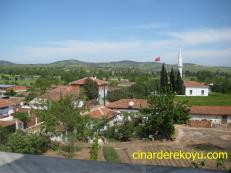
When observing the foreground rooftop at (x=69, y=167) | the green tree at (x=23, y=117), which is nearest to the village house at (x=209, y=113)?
the green tree at (x=23, y=117)

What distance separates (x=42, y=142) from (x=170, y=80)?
21.0 metres

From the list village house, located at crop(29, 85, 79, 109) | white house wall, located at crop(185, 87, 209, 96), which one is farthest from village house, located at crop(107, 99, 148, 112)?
white house wall, located at crop(185, 87, 209, 96)

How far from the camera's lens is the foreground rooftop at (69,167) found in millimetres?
911

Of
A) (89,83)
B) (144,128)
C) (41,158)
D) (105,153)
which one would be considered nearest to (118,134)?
(144,128)

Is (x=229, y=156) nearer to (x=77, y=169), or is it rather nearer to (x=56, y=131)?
(x=56, y=131)

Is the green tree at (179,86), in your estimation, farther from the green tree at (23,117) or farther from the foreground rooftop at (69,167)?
the foreground rooftop at (69,167)

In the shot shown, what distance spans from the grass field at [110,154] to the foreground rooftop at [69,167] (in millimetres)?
7446

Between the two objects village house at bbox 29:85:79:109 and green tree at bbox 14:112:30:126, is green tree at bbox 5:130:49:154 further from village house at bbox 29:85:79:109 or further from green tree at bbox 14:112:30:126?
green tree at bbox 14:112:30:126

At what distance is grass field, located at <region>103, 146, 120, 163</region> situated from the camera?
838cm

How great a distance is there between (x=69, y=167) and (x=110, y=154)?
332 inches

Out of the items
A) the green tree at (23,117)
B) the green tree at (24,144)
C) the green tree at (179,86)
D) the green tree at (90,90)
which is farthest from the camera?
the green tree at (179,86)

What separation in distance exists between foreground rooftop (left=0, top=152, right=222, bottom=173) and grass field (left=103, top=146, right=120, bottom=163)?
7.45 meters

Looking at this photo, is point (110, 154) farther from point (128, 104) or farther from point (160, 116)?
point (128, 104)

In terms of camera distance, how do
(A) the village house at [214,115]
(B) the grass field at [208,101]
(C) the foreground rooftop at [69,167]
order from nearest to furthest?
(C) the foreground rooftop at [69,167]
(A) the village house at [214,115]
(B) the grass field at [208,101]
